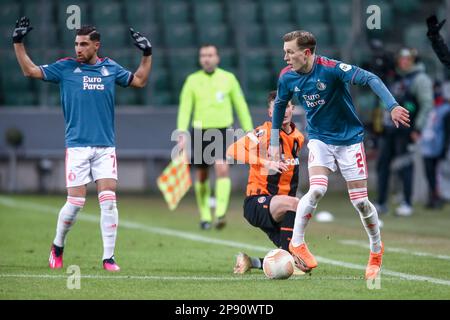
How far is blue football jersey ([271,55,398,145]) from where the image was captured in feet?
28.0

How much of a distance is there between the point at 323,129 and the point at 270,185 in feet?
3.85

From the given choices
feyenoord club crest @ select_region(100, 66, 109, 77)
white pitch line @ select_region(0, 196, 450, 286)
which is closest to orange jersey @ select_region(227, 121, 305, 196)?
white pitch line @ select_region(0, 196, 450, 286)

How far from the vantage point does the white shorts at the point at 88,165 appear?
30.9 feet

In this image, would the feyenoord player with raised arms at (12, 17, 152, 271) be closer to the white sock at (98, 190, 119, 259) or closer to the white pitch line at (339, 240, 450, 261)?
the white sock at (98, 190, 119, 259)

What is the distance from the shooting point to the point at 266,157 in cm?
967

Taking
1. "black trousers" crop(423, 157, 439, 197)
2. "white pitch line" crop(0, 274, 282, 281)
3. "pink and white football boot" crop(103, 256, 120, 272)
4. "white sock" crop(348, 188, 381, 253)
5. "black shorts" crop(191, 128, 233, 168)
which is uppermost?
"white sock" crop(348, 188, 381, 253)

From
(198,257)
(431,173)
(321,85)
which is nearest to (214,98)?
(198,257)

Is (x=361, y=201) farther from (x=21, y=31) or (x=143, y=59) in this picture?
(x=21, y=31)

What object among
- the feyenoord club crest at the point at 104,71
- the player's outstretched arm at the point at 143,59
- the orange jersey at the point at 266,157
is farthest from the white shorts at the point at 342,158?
the feyenoord club crest at the point at 104,71

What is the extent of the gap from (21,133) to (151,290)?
14.1m

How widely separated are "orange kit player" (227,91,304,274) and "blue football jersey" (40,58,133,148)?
Result: 114cm

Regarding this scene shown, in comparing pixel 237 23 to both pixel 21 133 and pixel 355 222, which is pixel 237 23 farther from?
pixel 355 222

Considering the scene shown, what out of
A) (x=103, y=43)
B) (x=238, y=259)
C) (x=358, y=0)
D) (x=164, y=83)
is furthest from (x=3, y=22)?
(x=238, y=259)

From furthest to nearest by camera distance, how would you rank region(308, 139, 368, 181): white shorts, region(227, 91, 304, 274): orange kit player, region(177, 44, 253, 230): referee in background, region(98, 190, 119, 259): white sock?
region(177, 44, 253, 230): referee in background, region(98, 190, 119, 259): white sock, region(227, 91, 304, 274): orange kit player, region(308, 139, 368, 181): white shorts
